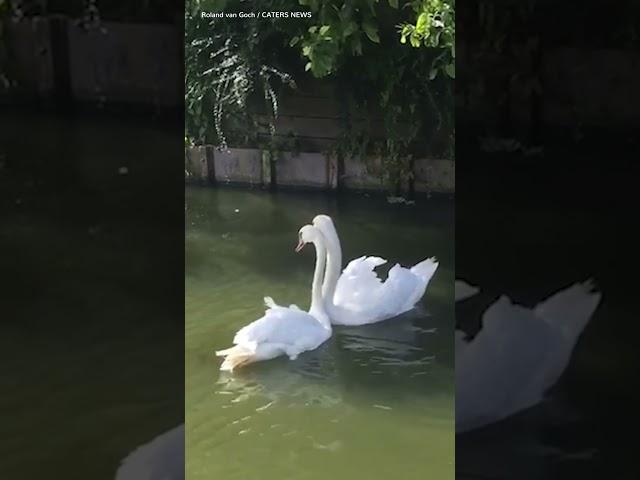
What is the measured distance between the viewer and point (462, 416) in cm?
115

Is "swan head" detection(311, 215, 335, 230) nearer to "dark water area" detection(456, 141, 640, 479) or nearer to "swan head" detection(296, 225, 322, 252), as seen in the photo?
"swan head" detection(296, 225, 322, 252)

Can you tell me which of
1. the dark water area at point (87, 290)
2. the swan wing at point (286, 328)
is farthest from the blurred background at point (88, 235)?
the swan wing at point (286, 328)

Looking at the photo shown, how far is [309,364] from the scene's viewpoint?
1.15 metres

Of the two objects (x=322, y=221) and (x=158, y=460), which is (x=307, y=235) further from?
(x=158, y=460)

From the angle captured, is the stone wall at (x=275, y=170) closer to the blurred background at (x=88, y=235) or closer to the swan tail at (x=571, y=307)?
the blurred background at (x=88, y=235)

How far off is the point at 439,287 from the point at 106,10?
0.58m

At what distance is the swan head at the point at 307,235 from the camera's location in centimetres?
115

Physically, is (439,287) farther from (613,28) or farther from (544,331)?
(613,28)

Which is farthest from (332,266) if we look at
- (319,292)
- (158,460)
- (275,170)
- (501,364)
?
(158,460)

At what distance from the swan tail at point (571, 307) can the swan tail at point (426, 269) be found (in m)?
0.14

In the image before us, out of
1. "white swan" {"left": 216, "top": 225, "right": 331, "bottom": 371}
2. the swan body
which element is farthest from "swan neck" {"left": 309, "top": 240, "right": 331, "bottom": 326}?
the swan body

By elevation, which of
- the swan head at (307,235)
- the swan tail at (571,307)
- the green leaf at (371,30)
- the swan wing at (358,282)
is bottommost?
the swan tail at (571,307)

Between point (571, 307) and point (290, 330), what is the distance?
0.37 metres

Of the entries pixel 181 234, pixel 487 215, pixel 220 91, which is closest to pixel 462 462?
pixel 487 215
